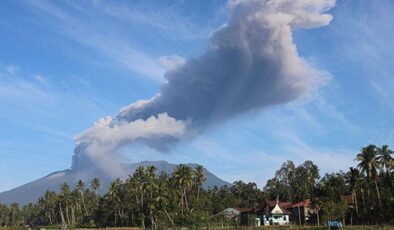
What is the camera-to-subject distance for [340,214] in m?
86.1

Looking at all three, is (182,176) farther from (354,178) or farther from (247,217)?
(354,178)

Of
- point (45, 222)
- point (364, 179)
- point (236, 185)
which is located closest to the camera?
point (364, 179)

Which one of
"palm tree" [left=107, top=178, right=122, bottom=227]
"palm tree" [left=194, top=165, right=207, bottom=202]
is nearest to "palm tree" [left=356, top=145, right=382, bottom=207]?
A: "palm tree" [left=194, top=165, right=207, bottom=202]

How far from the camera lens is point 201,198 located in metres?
122

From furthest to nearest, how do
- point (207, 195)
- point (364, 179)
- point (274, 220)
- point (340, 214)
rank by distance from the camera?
point (207, 195)
point (274, 220)
point (364, 179)
point (340, 214)

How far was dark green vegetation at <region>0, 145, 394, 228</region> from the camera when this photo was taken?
284ft

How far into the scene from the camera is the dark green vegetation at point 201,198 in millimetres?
86606

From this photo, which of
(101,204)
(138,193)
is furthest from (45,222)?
(138,193)

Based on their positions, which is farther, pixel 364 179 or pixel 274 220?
pixel 274 220

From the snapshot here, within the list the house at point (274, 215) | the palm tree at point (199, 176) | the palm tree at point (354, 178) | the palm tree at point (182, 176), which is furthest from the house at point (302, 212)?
the palm tree at point (182, 176)

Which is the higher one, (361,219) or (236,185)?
(236,185)

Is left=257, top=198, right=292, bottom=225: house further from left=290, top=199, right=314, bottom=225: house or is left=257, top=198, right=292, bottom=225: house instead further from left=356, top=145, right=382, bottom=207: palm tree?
left=356, top=145, right=382, bottom=207: palm tree

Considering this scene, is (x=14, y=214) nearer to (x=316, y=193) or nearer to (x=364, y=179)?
(x=316, y=193)

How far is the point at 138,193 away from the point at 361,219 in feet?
186
